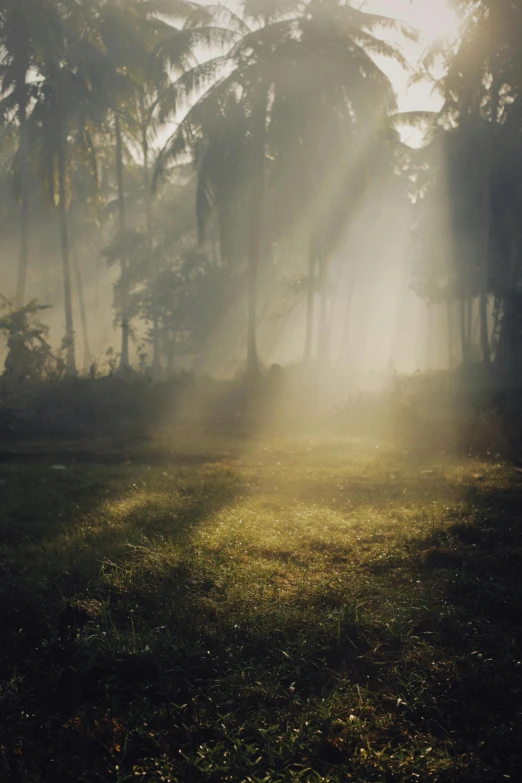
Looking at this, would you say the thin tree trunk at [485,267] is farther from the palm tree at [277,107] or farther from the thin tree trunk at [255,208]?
the thin tree trunk at [255,208]

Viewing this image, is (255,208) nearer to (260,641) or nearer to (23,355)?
(23,355)

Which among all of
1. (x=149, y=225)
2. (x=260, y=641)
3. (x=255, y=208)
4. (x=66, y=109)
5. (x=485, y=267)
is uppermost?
(x=66, y=109)

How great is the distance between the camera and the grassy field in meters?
3.04

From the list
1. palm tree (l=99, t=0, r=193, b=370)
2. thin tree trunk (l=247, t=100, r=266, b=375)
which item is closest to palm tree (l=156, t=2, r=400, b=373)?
thin tree trunk (l=247, t=100, r=266, b=375)

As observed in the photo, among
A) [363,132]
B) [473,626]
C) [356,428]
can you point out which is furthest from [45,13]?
[473,626]

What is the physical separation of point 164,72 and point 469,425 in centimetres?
1853

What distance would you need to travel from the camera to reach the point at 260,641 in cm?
398

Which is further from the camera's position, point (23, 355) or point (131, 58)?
point (131, 58)

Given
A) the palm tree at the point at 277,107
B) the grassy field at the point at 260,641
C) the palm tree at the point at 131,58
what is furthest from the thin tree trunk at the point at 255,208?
the grassy field at the point at 260,641

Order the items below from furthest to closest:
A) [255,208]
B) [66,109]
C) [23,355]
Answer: [66,109] < [255,208] < [23,355]

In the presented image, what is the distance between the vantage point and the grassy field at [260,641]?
304cm

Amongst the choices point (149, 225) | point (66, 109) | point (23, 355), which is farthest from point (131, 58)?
point (23, 355)

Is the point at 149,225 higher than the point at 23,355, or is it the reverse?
the point at 149,225

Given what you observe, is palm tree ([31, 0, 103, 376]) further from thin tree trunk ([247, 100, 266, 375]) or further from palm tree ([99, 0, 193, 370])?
thin tree trunk ([247, 100, 266, 375])
